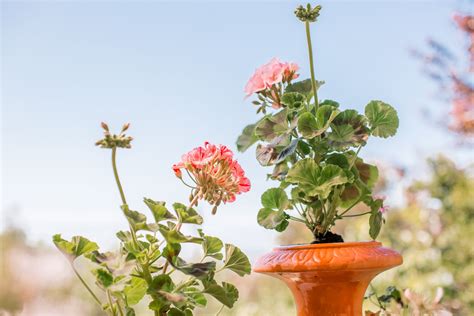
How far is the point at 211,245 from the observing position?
1127 millimetres

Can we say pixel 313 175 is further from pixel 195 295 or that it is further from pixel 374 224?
pixel 195 295

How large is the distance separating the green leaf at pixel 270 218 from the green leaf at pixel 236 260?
14 cm

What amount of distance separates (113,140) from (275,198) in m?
0.43

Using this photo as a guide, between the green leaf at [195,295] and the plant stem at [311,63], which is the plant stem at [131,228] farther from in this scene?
the plant stem at [311,63]

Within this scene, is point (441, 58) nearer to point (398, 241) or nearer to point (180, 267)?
point (398, 241)

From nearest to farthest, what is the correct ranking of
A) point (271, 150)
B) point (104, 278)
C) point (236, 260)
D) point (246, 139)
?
point (104, 278), point (236, 260), point (271, 150), point (246, 139)

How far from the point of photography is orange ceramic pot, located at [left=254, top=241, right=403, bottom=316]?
3.80 feet

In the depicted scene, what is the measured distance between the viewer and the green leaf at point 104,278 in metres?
0.96

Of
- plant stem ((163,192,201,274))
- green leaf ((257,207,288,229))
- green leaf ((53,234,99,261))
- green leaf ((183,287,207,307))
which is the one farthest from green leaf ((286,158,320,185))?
green leaf ((53,234,99,261))

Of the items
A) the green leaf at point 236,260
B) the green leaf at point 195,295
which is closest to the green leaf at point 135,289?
the green leaf at point 195,295

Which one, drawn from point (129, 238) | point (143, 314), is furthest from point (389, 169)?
point (129, 238)

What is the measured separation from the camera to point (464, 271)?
3.18 m

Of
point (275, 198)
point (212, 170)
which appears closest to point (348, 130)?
point (275, 198)

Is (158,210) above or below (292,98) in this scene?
below
